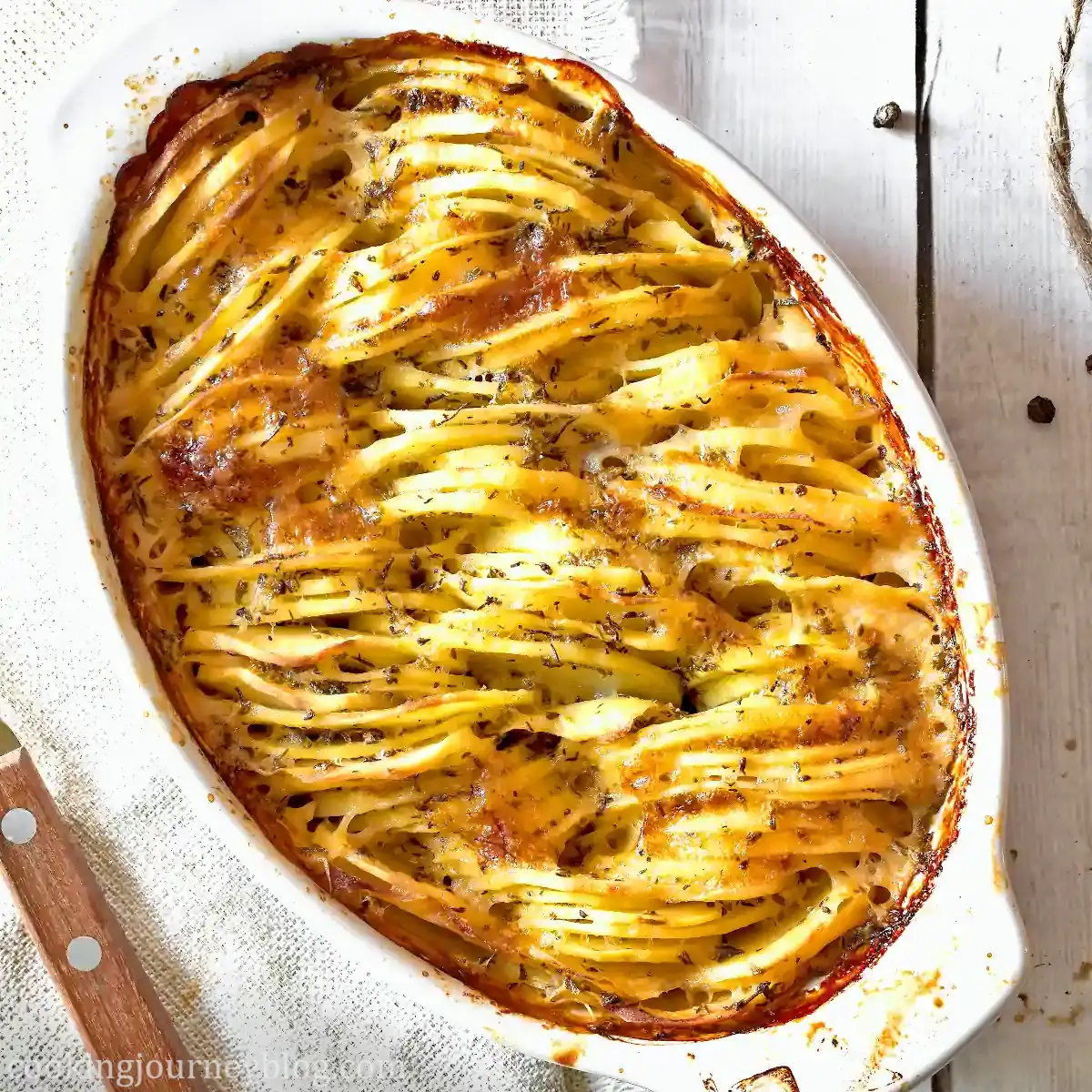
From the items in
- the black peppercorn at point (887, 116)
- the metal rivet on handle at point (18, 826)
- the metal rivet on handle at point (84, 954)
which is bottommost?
the metal rivet on handle at point (84, 954)

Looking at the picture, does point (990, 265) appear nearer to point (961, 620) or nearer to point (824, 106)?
point (824, 106)

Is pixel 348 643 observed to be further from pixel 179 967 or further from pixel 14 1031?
pixel 14 1031

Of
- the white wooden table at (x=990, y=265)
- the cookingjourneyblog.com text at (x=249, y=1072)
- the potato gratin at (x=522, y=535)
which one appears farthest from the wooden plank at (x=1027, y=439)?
the cookingjourneyblog.com text at (x=249, y=1072)

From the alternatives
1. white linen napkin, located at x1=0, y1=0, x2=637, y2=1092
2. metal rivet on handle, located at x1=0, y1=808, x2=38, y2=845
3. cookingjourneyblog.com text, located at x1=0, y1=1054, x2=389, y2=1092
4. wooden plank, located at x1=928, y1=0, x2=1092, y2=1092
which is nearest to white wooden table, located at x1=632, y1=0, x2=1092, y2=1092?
wooden plank, located at x1=928, y1=0, x2=1092, y2=1092

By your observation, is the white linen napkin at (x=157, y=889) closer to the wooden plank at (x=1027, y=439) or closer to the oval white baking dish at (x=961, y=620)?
the oval white baking dish at (x=961, y=620)

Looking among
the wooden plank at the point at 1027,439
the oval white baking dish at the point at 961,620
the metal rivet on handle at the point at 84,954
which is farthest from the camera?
the metal rivet on handle at the point at 84,954

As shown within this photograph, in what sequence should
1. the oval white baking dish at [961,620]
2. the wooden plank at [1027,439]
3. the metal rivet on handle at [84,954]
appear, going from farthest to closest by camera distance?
the metal rivet on handle at [84,954], the wooden plank at [1027,439], the oval white baking dish at [961,620]

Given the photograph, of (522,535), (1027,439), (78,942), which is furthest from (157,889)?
(1027,439)

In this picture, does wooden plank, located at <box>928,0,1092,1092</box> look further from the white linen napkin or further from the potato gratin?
the white linen napkin
